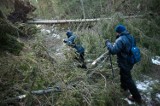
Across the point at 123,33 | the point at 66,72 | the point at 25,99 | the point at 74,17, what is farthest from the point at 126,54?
the point at 74,17

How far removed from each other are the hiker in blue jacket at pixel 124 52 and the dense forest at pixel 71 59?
26cm

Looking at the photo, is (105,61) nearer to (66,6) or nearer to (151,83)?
(151,83)

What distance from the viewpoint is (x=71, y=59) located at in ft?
19.8

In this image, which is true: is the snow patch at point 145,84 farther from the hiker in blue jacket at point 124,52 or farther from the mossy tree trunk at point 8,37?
the mossy tree trunk at point 8,37

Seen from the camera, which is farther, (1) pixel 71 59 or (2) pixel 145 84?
(2) pixel 145 84

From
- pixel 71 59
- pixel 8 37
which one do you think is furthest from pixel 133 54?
pixel 8 37

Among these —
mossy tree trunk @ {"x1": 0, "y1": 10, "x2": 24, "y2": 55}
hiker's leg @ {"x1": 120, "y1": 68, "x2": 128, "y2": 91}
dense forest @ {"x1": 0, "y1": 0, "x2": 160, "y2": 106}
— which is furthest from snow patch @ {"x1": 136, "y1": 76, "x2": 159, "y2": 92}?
mossy tree trunk @ {"x1": 0, "y1": 10, "x2": 24, "y2": 55}

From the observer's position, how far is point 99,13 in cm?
1148

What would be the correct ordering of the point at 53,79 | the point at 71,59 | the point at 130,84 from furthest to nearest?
the point at 71,59, the point at 130,84, the point at 53,79

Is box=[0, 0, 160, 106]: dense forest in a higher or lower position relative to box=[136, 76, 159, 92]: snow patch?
higher

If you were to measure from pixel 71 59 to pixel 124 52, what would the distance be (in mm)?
1273

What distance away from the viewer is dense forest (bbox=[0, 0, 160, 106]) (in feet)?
15.0

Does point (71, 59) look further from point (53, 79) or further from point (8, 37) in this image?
point (8, 37)

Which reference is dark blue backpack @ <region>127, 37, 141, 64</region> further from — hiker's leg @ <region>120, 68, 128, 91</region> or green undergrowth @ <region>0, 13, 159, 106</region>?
green undergrowth @ <region>0, 13, 159, 106</region>
